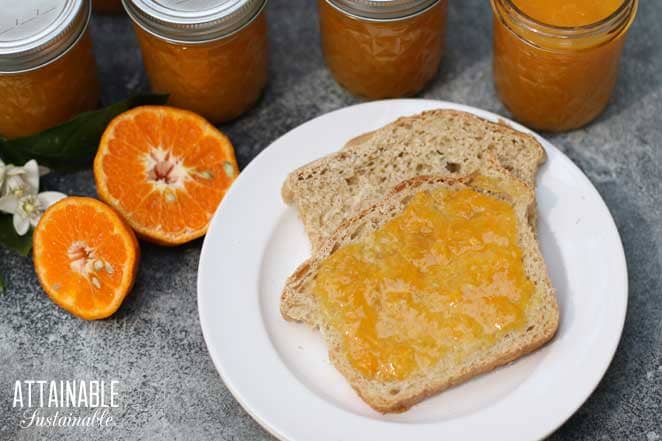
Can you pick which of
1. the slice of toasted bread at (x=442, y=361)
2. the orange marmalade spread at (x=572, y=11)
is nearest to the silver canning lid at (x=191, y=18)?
the slice of toasted bread at (x=442, y=361)

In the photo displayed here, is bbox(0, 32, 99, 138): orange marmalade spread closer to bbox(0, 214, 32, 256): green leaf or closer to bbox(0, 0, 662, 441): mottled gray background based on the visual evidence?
bbox(0, 0, 662, 441): mottled gray background

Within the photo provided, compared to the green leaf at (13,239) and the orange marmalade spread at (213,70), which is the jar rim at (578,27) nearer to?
the orange marmalade spread at (213,70)

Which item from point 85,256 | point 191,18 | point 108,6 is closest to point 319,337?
point 85,256

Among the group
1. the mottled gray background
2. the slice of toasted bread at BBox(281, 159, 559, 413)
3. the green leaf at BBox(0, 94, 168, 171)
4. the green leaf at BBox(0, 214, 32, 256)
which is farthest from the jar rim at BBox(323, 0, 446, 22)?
the green leaf at BBox(0, 214, 32, 256)

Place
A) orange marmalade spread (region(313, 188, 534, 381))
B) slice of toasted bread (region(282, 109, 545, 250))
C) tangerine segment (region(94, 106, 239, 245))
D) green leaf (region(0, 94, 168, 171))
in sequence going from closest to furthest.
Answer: orange marmalade spread (region(313, 188, 534, 381)) → slice of toasted bread (region(282, 109, 545, 250)) → tangerine segment (region(94, 106, 239, 245)) → green leaf (region(0, 94, 168, 171))

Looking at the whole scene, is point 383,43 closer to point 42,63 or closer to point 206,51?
point 206,51
